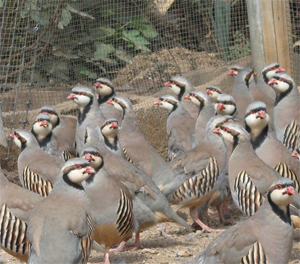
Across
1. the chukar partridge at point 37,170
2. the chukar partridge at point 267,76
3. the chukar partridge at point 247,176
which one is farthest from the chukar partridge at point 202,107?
the chukar partridge at point 37,170

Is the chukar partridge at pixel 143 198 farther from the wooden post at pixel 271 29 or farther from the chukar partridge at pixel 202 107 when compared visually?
the wooden post at pixel 271 29

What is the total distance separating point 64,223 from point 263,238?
4.54ft

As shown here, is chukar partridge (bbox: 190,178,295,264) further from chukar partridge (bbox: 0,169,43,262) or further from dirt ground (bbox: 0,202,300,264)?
chukar partridge (bbox: 0,169,43,262)

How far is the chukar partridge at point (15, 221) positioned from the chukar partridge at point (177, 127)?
2989 millimetres

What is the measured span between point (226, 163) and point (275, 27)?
9.19 feet

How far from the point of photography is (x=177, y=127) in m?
8.14

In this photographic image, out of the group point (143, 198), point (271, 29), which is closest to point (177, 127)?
point (271, 29)

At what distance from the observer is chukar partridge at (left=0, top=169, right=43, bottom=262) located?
5199mm

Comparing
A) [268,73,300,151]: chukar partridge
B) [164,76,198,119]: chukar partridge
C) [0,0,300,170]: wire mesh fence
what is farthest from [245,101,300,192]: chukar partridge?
[0,0,300,170]: wire mesh fence

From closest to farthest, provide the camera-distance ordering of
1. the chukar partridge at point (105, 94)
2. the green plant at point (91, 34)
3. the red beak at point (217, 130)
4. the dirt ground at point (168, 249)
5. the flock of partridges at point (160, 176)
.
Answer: the flock of partridges at point (160, 176) → the dirt ground at point (168, 249) → the red beak at point (217, 130) → the chukar partridge at point (105, 94) → the green plant at point (91, 34)

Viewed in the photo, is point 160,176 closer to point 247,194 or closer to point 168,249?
point 168,249

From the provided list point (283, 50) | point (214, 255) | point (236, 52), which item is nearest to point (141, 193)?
point (214, 255)

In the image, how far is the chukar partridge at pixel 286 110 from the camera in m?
7.61

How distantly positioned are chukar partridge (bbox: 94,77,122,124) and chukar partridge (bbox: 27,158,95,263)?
3813mm
